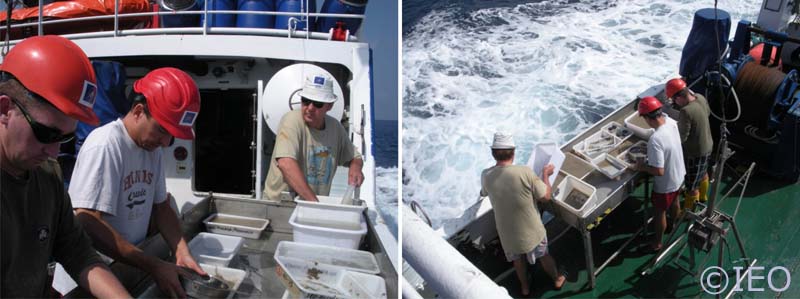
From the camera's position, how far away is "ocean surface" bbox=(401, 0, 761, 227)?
21.5 ft

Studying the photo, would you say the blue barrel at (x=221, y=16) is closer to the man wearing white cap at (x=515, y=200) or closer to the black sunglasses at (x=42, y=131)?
the man wearing white cap at (x=515, y=200)

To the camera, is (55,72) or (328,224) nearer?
(55,72)

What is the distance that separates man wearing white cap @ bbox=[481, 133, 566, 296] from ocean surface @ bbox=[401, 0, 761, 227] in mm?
2464

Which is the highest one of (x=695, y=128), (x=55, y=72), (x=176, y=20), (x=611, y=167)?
(x=55, y=72)

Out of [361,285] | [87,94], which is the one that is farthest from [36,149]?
[361,285]

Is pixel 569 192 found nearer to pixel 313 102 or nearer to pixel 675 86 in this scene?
pixel 675 86

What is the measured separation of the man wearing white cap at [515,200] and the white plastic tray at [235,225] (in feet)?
4.79

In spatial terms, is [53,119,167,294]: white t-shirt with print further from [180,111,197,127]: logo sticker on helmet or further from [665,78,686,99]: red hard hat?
[665,78,686,99]: red hard hat

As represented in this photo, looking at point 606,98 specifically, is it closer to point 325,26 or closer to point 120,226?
point 325,26

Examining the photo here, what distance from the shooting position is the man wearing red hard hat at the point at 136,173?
1517 mm

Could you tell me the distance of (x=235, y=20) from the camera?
481cm

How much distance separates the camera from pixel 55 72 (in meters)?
1.15

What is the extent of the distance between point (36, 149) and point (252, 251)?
0.80 m

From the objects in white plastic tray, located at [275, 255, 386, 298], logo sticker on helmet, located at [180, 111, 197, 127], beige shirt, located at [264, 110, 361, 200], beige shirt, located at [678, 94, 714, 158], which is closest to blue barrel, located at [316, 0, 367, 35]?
beige shirt, located at [264, 110, 361, 200]
